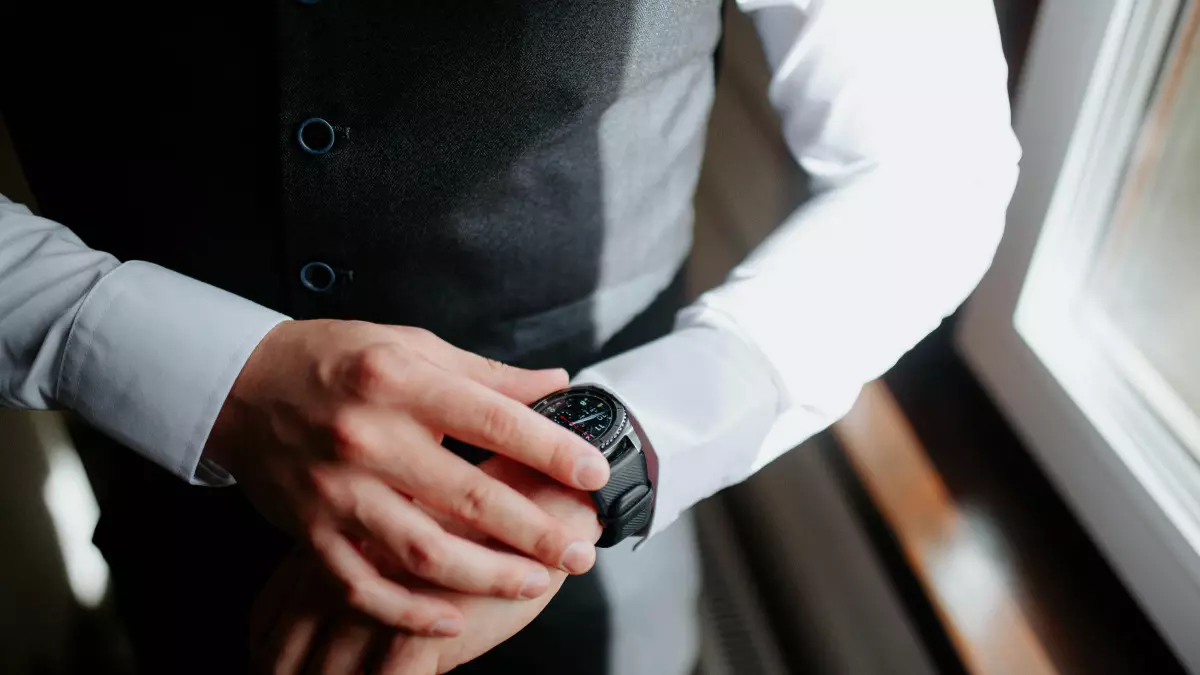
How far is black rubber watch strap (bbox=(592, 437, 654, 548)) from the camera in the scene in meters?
0.56

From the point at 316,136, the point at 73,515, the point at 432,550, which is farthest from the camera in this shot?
the point at 73,515

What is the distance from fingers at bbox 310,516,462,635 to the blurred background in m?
0.42

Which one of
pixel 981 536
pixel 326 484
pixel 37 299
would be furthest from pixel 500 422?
pixel 981 536

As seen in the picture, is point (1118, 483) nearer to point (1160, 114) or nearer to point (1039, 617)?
point (1039, 617)

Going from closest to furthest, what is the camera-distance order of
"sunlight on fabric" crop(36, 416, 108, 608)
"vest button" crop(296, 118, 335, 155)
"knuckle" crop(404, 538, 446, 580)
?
"knuckle" crop(404, 538, 446, 580) < "vest button" crop(296, 118, 335, 155) < "sunlight on fabric" crop(36, 416, 108, 608)

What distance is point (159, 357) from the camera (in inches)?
22.7

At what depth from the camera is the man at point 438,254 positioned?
0.53 m

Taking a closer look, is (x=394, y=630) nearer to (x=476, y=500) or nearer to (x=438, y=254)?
(x=476, y=500)

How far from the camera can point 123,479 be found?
85 centimetres

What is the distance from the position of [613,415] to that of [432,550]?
0.14 meters

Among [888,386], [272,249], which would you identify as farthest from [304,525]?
[888,386]

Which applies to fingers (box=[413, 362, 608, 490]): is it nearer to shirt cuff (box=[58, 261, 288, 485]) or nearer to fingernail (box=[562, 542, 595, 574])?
fingernail (box=[562, 542, 595, 574])

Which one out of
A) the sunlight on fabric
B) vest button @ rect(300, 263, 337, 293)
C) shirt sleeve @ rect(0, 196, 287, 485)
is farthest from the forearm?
the sunlight on fabric

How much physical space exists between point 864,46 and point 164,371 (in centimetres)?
52
